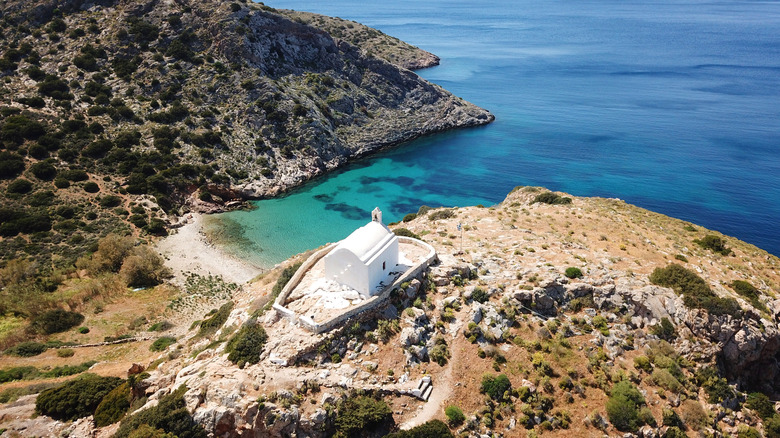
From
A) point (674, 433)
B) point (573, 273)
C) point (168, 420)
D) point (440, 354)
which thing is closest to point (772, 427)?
point (674, 433)

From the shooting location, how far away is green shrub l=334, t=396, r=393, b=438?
20688 millimetres

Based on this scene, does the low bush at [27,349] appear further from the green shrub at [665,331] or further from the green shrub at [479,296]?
the green shrub at [665,331]

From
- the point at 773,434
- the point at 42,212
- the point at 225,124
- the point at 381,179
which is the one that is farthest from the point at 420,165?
the point at 773,434

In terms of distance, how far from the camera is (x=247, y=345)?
2356cm

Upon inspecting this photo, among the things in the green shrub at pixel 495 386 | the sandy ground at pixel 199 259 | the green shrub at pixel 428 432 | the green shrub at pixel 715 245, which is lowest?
the sandy ground at pixel 199 259

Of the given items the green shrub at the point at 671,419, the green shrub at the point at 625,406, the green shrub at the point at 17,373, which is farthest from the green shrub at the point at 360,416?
the green shrub at the point at 17,373

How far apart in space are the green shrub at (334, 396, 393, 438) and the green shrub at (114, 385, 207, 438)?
22.1 feet

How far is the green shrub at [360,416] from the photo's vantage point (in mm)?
20688

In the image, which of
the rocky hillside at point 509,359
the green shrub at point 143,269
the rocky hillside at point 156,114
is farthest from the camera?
the rocky hillside at point 156,114

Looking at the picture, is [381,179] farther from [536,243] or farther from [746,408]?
[746,408]

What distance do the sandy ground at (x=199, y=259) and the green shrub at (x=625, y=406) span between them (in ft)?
111

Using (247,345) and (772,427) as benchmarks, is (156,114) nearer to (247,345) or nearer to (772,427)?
(247,345)

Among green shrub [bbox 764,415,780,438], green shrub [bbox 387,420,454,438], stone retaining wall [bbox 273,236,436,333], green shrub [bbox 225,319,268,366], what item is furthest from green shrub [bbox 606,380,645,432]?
green shrub [bbox 225,319,268,366]

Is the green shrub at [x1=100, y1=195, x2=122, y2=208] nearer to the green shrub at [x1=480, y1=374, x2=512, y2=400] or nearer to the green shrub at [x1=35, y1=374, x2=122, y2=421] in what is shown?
the green shrub at [x1=35, y1=374, x2=122, y2=421]
